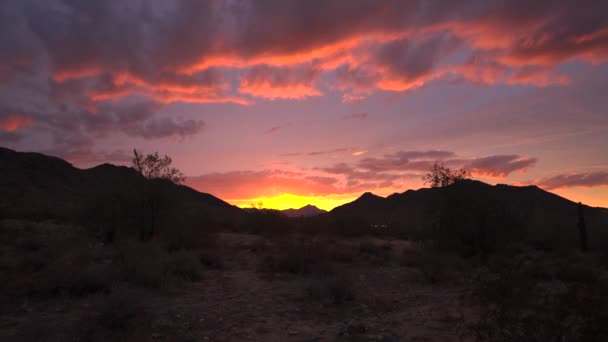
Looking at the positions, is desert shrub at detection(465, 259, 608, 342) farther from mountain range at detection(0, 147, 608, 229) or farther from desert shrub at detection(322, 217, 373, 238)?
desert shrub at detection(322, 217, 373, 238)

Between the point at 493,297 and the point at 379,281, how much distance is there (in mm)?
8016

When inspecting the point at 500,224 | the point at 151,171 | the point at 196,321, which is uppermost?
the point at 151,171

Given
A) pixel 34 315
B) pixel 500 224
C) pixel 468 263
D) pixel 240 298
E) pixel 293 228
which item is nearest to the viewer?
pixel 34 315

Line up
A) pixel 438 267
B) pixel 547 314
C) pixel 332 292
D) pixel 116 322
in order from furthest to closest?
pixel 438 267 → pixel 332 292 → pixel 116 322 → pixel 547 314

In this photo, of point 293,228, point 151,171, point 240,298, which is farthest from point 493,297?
point 293,228

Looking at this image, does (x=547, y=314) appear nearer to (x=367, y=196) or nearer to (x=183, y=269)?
(x=183, y=269)

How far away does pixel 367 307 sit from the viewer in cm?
988

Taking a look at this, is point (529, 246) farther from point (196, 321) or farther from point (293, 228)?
point (196, 321)

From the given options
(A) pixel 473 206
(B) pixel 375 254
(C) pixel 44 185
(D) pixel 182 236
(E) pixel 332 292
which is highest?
(C) pixel 44 185

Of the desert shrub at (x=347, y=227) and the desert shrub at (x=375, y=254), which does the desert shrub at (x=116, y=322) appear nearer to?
the desert shrub at (x=375, y=254)

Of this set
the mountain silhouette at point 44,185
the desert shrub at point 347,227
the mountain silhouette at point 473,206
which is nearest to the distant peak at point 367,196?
the mountain silhouette at point 473,206

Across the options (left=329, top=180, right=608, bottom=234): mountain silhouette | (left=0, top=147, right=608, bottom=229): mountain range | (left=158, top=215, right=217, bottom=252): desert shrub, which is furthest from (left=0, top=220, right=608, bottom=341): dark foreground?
(left=0, top=147, right=608, bottom=229): mountain range

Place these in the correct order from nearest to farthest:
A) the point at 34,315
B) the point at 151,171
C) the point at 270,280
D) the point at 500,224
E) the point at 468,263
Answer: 1. the point at 34,315
2. the point at 270,280
3. the point at 468,263
4. the point at 500,224
5. the point at 151,171

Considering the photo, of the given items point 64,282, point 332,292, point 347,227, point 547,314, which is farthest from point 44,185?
point 547,314
